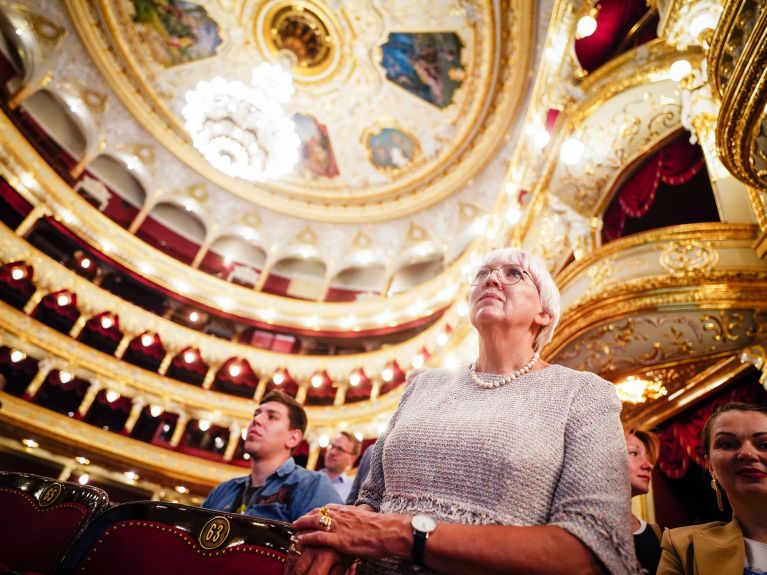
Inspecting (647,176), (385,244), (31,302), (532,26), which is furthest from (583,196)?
(31,302)

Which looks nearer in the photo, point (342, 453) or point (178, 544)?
point (178, 544)

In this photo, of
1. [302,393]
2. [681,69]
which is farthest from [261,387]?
[681,69]

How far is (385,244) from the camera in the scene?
15.3 meters

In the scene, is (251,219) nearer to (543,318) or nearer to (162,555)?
(162,555)

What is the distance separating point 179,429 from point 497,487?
1261cm

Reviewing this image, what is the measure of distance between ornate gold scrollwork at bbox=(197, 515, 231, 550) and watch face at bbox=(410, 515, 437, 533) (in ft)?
2.67

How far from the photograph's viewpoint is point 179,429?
1159 cm

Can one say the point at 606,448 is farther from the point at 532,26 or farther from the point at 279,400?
the point at 532,26

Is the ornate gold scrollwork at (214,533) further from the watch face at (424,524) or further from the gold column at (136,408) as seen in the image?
the gold column at (136,408)

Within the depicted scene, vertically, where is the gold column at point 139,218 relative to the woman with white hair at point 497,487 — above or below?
above

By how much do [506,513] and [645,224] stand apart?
522 centimetres

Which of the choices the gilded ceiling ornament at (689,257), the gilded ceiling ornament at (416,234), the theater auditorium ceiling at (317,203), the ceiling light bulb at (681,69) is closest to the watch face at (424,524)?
the theater auditorium ceiling at (317,203)

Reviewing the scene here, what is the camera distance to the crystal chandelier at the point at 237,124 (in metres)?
10.1

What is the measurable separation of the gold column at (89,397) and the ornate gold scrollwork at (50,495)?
34.3 feet
